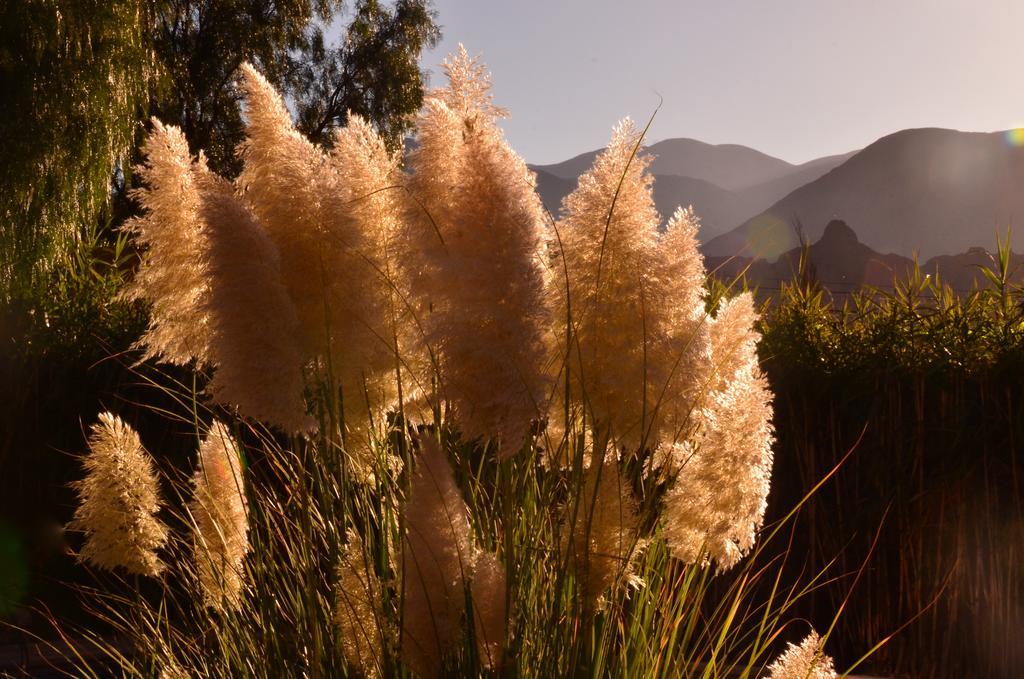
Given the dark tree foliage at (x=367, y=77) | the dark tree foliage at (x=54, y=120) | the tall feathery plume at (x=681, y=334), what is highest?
the dark tree foliage at (x=367, y=77)

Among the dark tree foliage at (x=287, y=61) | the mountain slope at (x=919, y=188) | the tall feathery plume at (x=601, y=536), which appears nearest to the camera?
the tall feathery plume at (x=601, y=536)

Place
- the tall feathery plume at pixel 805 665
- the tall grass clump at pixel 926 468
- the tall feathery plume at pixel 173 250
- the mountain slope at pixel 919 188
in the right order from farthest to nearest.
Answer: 1. the mountain slope at pixel 919 188
2. the tall grass clump at pixel 926 468
3. the tall feathery plume at pixel 173 250
4. the tall feathery plume at pixel 805 665

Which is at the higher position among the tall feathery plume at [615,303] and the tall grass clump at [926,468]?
the tall feathery plume at [615,303]

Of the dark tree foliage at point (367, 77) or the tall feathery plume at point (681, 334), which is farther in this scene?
the dark tree foliage at point (367, 77)

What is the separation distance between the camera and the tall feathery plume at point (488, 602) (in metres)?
1.29

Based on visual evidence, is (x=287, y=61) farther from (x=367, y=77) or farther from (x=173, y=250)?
(x=173, y=250)

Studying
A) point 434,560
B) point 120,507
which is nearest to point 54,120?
point 120,507

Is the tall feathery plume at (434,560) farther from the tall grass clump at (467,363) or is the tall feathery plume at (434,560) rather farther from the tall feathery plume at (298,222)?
the tall feathery plume at (298,222)


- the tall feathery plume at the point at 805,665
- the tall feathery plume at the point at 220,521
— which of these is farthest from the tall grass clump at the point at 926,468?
the tall feathery plume at the point at 220,521

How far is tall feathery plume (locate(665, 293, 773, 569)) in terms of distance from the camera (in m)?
1.60

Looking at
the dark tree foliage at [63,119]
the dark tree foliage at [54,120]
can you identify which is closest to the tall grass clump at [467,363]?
the dark tree foliage at [63,119]

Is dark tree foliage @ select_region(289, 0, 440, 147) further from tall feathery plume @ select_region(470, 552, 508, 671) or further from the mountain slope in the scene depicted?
the mountain slope

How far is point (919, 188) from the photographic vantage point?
45.9m

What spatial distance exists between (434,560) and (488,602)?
0.10m
